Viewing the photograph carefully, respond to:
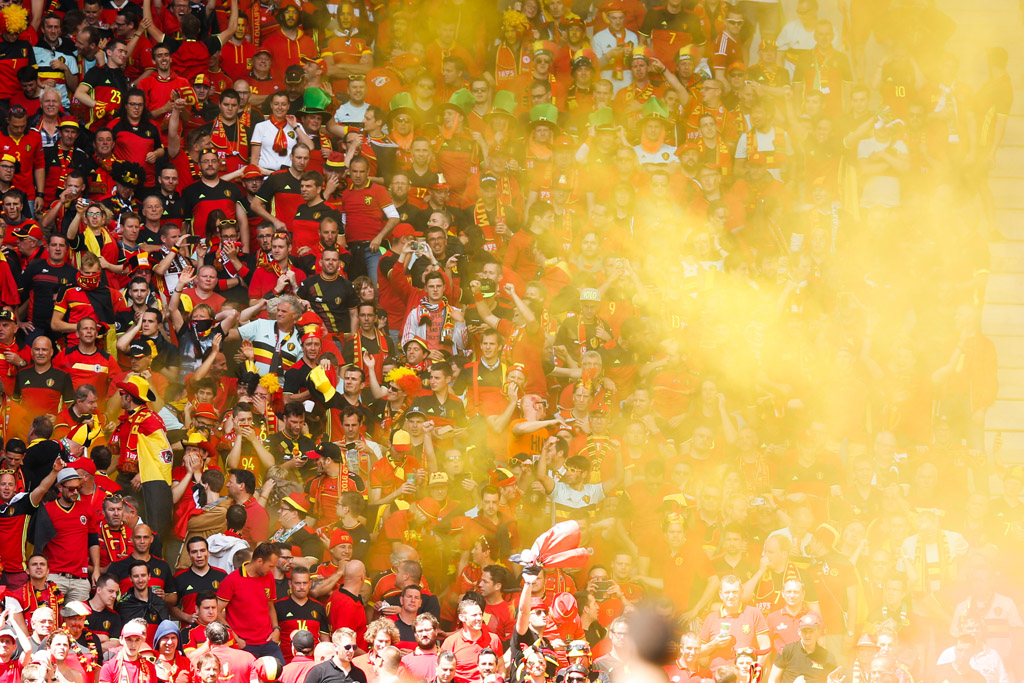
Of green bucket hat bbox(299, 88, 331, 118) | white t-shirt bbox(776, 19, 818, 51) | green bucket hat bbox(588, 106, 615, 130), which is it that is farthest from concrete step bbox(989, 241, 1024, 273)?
green bucket hat bbox(299, 88, 331, 118)

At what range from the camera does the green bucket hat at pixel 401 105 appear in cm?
1480

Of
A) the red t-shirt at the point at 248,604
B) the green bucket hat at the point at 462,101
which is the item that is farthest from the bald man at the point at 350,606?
the green bucket hat at the point at 462,101

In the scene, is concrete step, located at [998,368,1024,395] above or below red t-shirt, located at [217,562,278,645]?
above

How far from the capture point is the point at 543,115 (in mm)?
15148

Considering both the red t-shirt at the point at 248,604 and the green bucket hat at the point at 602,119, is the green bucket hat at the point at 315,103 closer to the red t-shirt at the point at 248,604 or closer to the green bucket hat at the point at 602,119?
the green bucket hat at the point at 602,119

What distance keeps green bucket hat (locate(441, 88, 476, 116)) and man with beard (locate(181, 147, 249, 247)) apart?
261 centimetres

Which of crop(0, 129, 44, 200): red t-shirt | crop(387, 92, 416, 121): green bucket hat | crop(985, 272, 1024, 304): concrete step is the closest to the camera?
crop(0, 129, 44, 200): red t-shirt

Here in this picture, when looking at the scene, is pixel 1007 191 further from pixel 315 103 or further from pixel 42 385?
pixel 42 385

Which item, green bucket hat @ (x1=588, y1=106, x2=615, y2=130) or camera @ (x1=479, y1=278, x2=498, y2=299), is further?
green bucket hat @ (x1=588, y1=106, x2=615, y2=130)

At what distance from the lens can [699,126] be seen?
50.6ft

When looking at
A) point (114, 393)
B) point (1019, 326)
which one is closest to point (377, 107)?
point (114, 393)

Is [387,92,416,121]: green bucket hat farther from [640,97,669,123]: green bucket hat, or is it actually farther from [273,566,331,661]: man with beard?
[273,566,331,661]: man with beard

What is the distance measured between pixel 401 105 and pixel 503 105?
1131mm

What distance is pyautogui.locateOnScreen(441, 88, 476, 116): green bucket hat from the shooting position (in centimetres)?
1513
